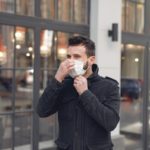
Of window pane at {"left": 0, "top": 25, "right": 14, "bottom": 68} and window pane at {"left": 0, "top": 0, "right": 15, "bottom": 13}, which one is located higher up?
window pane at {"left": 0, "top": 0, "right": 15, "bottom": 13}

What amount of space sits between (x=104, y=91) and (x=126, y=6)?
18.0 feet

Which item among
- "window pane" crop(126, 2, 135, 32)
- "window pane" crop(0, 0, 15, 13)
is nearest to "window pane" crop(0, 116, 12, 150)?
"window pane" crop(0, 0, 15, 13)

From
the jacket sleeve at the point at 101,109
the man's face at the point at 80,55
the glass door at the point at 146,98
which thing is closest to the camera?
the jacket sleeve at the point at 101,109

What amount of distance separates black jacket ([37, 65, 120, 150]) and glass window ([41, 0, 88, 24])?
3.58 meters

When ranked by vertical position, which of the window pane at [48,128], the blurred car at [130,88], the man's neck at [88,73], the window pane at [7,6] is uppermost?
the window pane at [7,6]

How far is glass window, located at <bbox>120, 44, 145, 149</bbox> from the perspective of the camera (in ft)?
27.8

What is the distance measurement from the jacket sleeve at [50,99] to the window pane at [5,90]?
2.85 m

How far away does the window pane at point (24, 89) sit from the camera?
616cm

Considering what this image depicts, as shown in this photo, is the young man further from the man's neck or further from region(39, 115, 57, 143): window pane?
region(39, 115, 57, 143): window pane

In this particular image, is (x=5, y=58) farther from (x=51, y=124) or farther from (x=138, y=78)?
(x=138, y=78)

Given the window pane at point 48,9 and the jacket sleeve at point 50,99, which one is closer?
the jacket sleeve at point 50,99

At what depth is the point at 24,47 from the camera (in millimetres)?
6234

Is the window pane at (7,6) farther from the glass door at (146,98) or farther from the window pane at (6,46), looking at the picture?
the glass door at (146,98)

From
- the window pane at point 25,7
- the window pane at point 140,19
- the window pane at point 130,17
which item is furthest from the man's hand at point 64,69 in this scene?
the window pane at point 140,19
